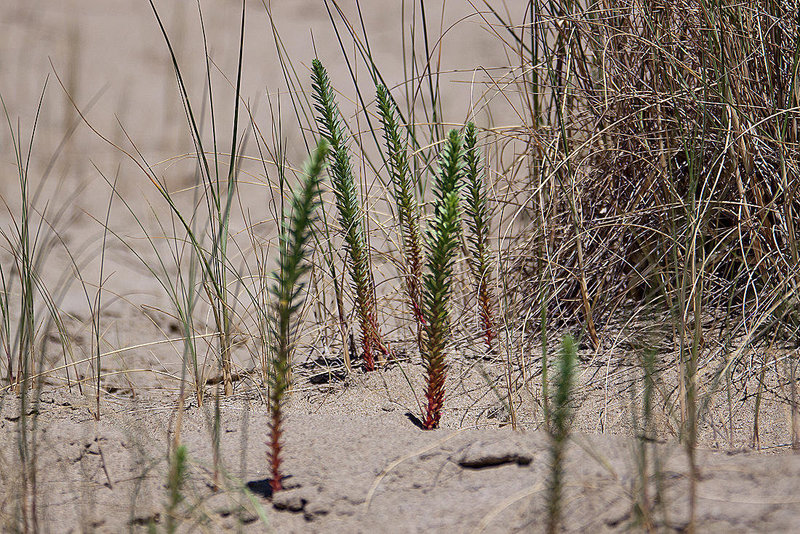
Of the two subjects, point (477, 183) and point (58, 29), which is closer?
point (477, 183)

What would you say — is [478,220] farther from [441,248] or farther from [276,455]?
[276,455]

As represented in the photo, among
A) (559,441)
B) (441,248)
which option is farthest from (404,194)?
(559,441)

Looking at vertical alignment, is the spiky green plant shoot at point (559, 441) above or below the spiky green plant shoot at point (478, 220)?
below

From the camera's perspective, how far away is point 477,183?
6.78 ft

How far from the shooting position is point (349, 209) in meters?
2.04

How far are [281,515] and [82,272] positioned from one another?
2.66 metres

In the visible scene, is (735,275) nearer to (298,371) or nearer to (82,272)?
(298,371)

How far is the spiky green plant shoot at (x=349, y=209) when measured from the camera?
6.53ft

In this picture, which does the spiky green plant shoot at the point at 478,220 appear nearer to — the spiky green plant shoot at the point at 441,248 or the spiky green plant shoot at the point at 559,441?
the spiky green plant shoot at the point at 441,248

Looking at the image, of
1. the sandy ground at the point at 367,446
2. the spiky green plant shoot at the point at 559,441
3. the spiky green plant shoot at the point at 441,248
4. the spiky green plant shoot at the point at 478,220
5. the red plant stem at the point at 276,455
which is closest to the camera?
the spiky green plant shoot at the point at 559,441

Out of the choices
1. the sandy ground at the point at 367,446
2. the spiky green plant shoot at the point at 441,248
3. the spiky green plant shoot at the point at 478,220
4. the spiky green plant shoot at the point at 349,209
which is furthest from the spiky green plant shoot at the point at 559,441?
the spiky green plant shoot at the point at 349,209

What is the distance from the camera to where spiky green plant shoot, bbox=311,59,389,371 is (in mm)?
1991

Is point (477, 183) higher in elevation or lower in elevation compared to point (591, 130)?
lower

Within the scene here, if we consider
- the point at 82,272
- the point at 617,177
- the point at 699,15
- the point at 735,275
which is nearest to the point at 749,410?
the point at 735,275
